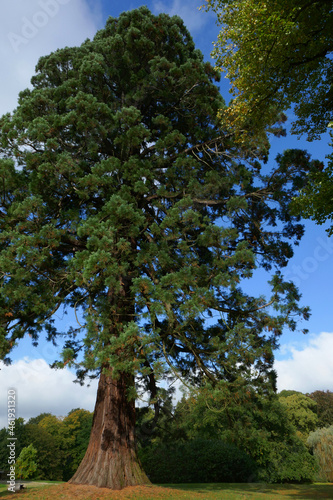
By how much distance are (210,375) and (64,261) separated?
4.81 m

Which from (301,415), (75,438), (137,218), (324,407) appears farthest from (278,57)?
(324,407)

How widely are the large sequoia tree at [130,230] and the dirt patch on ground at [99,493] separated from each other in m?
0.32

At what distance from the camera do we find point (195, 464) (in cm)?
1526

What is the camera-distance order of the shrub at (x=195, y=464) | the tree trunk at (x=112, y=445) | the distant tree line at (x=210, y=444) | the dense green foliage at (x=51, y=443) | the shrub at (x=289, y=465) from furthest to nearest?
1. the dense green foliage at (x=51, y=443)
2. the shrub at (x=289, y=465)
3. the shrub at (x=195, y=464)
4. the distant tree line at (x=210, y=444)
5. the tree trunk at (x=112, y=445)

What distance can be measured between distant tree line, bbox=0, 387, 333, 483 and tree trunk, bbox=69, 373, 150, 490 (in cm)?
107

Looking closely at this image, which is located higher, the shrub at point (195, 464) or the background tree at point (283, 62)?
the background tree at point (283, 62)

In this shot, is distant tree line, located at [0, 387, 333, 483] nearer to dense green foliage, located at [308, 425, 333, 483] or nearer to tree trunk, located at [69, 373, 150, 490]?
dense green foliage, located at [308, 425, 333, 483]

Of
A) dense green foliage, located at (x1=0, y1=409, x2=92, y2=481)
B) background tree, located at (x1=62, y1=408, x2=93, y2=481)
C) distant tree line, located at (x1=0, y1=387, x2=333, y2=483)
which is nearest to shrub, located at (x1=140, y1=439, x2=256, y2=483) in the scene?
distant tree line, located at (x1=0, y1=387, x2=333, y2=483)

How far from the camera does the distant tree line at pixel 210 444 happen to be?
8625 millimetres

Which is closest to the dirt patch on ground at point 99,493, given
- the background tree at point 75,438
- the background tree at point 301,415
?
the background tree at point 75,438

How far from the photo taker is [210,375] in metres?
8.91

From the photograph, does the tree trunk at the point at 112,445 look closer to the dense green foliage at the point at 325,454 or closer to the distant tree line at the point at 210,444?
the distant tree line at the point at 210,444

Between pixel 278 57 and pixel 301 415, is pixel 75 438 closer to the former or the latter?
pixel 301 415

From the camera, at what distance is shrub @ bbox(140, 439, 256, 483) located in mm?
15133
